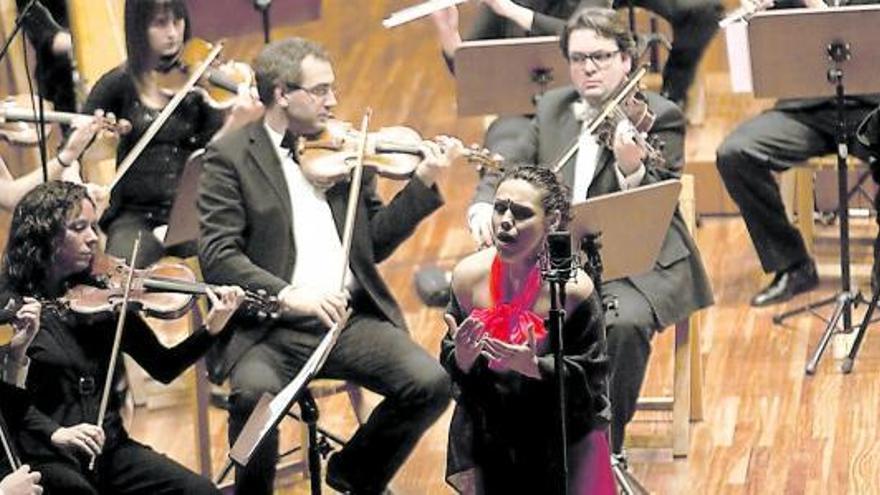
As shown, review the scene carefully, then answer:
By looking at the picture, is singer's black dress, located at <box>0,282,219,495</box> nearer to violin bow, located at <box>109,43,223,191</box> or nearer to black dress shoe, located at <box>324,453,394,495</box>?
black dress shoe, located at <box>324,453,394,495</box>

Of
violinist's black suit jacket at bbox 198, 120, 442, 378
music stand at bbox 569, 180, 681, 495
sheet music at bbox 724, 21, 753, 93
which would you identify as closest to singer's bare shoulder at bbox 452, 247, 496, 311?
music stand at bbox 569, 180, 681, 495

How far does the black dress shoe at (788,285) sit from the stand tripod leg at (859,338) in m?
0.44

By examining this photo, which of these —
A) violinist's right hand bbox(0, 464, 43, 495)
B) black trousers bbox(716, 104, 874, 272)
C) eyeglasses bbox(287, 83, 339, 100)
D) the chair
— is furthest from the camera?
black trousers bbox(716, 104, 874, 272)

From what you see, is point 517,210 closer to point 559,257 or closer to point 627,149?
point 559,257

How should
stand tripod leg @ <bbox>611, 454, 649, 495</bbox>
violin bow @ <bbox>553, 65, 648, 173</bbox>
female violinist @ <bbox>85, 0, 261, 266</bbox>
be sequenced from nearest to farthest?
stand tripod leg @ <bbox>611, 454, 649, 495</bbox>
violin bow @ <bbox>553, 65, 648, 173</bbox>
female violinist @ <bbox>85, 0, 261, 266</bbox>

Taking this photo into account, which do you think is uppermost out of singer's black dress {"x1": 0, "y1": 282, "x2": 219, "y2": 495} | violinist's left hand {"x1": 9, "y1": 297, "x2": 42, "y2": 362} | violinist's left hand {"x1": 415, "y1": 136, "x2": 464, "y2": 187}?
violinist's left hand {"x1": 415, "y1": 136, "x2": 464, "y2": 187}

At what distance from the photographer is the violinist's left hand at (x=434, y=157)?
20.2 ft

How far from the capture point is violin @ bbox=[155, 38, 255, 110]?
6.79 meters

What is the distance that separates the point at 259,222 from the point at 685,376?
4.09 feet

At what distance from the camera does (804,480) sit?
6.38 meters

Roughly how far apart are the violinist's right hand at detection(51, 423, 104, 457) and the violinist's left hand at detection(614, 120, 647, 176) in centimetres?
148

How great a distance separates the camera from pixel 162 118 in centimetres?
656

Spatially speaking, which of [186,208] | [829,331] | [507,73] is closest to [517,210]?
[186,208]

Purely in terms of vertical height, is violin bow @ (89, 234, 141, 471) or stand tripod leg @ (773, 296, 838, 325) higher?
violin bow @ (89, 234, 141, 471)
